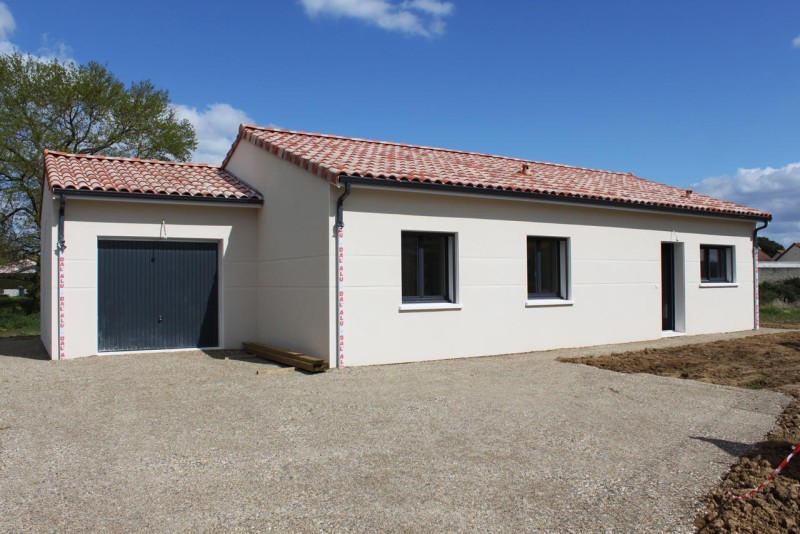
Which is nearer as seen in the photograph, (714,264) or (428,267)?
(428,267)

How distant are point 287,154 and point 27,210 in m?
19.8

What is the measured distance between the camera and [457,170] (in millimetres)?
11711

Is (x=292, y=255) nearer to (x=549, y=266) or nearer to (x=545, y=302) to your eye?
(x=545, y=302)

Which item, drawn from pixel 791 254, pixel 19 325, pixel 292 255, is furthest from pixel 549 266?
pixel 791 254

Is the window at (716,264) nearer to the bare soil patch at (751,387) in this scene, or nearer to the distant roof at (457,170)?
the distant roof at (457,170)

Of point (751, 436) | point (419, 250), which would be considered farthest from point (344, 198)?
point (751, 436)

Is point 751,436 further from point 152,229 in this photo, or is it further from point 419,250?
point 152,229

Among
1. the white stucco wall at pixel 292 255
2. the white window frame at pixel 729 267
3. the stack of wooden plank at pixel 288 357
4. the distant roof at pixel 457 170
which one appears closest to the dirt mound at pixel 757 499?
the stack of wooden plank at pixel 288 357

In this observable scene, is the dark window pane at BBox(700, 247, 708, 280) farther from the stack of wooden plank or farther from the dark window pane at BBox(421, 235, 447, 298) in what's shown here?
the stack of wooden plank

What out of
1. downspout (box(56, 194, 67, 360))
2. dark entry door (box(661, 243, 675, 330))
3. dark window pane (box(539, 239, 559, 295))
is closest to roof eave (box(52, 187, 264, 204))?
downspout (box(56, 194, 67, 360))

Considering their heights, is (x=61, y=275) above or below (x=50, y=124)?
below

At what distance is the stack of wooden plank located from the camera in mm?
8992

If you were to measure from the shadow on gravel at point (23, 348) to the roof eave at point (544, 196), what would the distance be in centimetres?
698

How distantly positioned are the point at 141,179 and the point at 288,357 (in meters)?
5.02
